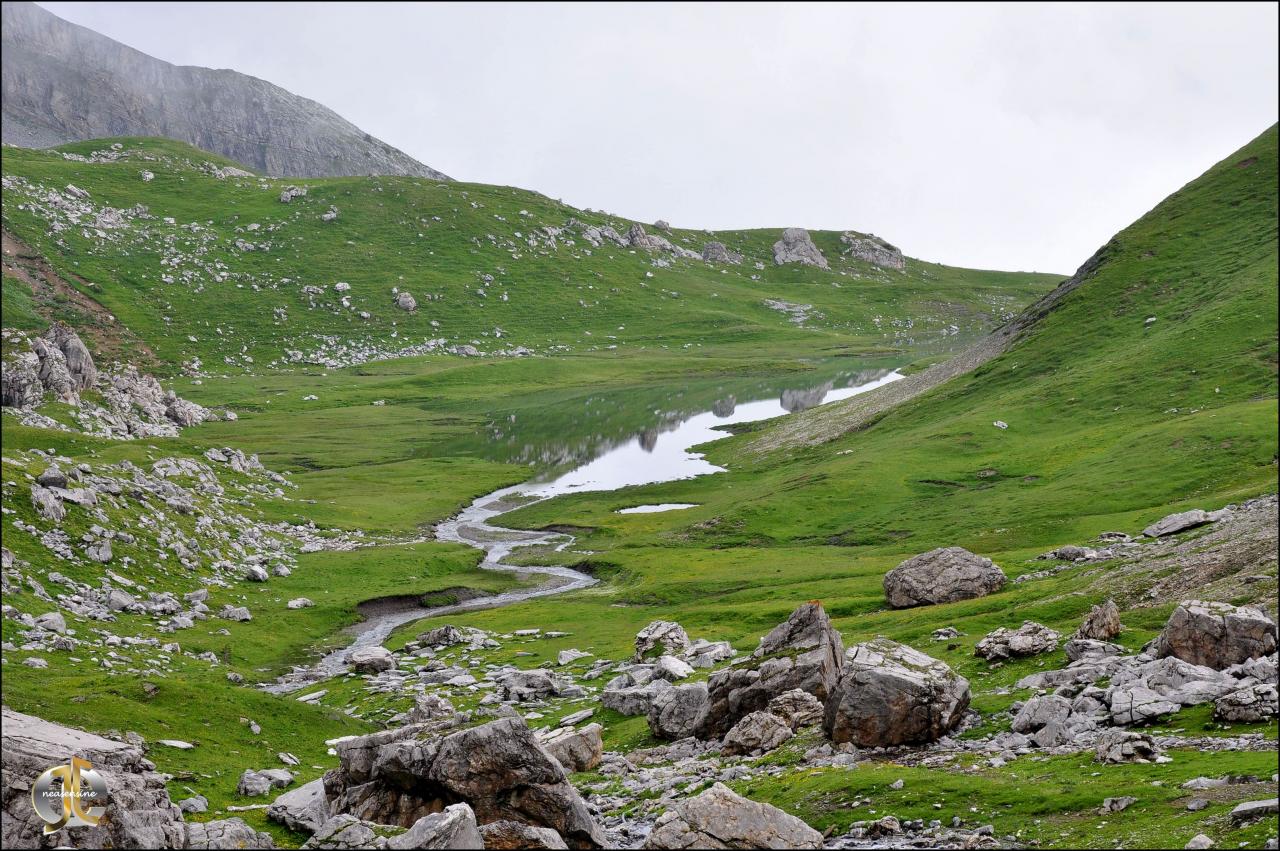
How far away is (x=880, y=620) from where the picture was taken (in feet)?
220

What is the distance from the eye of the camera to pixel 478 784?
33469 mm

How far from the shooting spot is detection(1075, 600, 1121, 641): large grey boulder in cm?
4519

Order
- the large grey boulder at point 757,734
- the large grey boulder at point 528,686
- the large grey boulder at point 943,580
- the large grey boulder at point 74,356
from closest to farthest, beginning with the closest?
the large grey boulder at point 757,734 → the large grey boulder at point 528,686 → the large grey boulder at point 943,580 → the large grey boulder at point 74,356

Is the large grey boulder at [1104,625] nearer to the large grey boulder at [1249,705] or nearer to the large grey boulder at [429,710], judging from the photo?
the large grey boulder at [1249,705]

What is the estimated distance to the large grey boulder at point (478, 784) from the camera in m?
32.7

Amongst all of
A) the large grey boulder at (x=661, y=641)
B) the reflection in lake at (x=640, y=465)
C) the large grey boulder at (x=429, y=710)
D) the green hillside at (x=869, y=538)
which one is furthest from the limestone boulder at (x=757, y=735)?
the reflection in lake at (x=640, y=465)

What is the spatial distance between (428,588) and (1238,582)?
2868 inches

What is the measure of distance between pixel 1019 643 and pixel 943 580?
2301 centimetres

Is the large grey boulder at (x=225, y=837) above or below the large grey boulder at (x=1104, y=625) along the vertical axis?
below

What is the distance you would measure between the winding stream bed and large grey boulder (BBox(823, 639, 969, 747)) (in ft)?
142

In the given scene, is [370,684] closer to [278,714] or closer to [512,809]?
[278,714]

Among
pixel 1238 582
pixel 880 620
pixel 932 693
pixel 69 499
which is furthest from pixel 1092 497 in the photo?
pixel 69 499

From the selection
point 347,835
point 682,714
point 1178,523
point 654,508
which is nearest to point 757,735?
point 682,714

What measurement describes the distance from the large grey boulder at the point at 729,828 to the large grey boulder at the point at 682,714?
16717 mm
